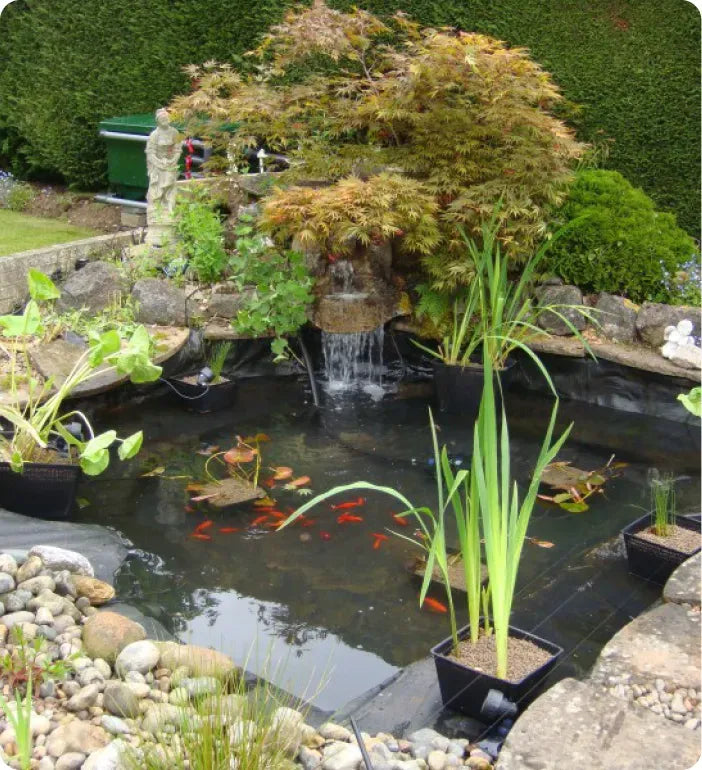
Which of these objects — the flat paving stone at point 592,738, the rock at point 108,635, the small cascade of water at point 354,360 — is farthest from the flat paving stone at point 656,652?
the small cascade of water at point 354,360

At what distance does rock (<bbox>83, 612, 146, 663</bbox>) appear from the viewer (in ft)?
10.7

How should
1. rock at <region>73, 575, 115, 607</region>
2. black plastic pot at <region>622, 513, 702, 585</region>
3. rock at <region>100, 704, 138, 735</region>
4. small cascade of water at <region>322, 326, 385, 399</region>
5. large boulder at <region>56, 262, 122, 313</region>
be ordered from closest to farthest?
rock at <region>100, 704, 138, 735</region>
rock at <region>73, 575, 115, 607</region>
black plastic pot at <region>622, 513, 702, 585</region>
large boulder at <region>56, 262, 122, 313</region>
small cascade of water at <region>322, 326, 385, 399</region>

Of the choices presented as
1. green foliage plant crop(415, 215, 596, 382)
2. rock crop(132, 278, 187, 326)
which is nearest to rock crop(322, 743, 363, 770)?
green foliage plant crop(415, 215, 596, 382)

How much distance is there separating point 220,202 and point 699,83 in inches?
150

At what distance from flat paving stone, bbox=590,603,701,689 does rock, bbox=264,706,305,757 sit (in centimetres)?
99

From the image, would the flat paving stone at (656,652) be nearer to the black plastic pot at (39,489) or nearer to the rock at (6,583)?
the rock at (6,583)

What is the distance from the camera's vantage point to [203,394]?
6152mm

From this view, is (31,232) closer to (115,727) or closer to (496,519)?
(115,727)

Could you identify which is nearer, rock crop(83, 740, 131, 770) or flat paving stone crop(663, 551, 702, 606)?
rock crop(83, 740, 131, 770)

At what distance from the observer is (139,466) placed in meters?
5.36

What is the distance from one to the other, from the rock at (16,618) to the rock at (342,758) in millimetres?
1192

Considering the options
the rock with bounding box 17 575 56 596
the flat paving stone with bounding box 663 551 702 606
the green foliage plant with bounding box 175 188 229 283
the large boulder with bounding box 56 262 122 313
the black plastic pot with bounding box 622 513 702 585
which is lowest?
the black plastic pot with bounding box 622 513 702 585

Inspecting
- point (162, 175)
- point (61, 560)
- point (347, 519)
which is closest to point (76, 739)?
point (61, 560)

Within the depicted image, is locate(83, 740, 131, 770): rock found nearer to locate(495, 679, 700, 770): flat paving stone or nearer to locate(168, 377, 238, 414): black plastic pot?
locate(495, 679, 700, 770): flat paving stone
